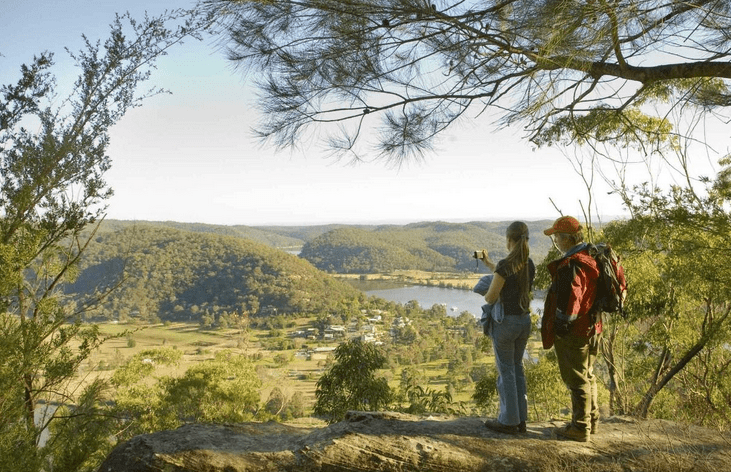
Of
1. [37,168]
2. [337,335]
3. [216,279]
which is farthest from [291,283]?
[37,168]

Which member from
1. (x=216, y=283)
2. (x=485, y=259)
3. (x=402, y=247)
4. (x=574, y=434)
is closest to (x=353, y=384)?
(x=574, y=434)

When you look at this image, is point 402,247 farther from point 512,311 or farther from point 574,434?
point 512,311

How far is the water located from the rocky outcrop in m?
38.9

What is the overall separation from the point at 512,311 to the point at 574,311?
1.05 feet

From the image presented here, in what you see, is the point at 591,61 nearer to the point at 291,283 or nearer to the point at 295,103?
the point at 295,103

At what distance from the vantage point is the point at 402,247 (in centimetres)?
7869

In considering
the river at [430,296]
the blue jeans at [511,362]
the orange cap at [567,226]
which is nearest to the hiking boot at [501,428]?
the blue jeans at [511,362]

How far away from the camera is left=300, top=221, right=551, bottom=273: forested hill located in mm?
66000

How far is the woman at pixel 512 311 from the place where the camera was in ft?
7.54

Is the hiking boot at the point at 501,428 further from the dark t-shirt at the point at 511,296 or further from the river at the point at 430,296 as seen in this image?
the river at the point at 430,296

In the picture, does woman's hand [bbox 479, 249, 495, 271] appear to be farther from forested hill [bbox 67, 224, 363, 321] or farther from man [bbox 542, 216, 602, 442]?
forested hill [bbox 67, 224, 363, 321]

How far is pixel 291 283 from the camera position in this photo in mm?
52094

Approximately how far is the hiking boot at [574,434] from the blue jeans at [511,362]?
24 cm

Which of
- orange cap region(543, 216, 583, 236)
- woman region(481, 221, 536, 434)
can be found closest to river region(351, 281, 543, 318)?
woman region(481, 221, 536, 434)
